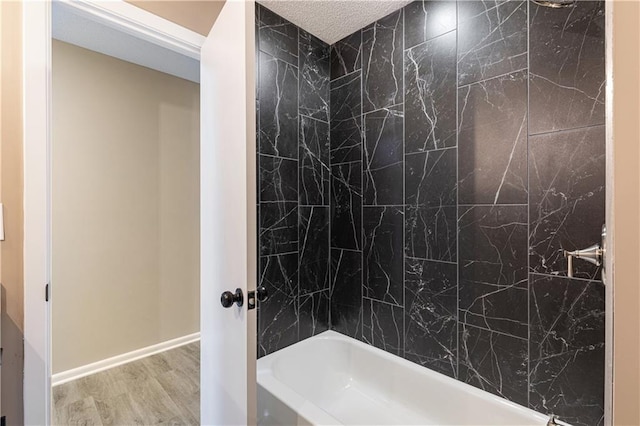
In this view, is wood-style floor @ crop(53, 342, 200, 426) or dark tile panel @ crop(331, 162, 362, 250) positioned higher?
dark tile panel @ crop(331, 162, 362, 250)

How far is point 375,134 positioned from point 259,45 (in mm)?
916

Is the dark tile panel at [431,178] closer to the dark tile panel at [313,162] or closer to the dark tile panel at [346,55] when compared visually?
the dark tile panel at [313,162]

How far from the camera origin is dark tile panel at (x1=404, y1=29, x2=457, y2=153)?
1.57m

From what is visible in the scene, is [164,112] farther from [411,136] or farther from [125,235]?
[411,136]

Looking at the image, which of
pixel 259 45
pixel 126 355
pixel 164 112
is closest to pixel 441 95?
pixel 259 45

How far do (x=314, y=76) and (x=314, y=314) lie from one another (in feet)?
5.62

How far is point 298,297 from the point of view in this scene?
1982 mm

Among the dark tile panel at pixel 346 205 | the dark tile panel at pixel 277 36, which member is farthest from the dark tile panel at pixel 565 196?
the dark tile panel at pixel 277 36

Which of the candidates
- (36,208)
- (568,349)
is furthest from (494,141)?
(36,208)

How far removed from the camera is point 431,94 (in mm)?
1641

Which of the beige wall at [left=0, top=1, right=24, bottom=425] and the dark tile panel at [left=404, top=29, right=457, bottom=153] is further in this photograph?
the dark tile panel at [left=404, top=29, right=457, bottom=153]

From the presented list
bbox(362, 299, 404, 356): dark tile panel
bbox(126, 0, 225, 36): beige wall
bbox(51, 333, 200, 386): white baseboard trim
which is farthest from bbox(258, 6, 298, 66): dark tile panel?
bbox(51, 333, 200, 386): white baseboard trim

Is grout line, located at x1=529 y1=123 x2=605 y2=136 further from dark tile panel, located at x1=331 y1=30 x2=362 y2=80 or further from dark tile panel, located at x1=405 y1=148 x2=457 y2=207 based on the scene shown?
dark tile panel, located at x1=331 y1=30 x2=362 y2=80

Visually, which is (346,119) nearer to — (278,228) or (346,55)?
(346,55)
